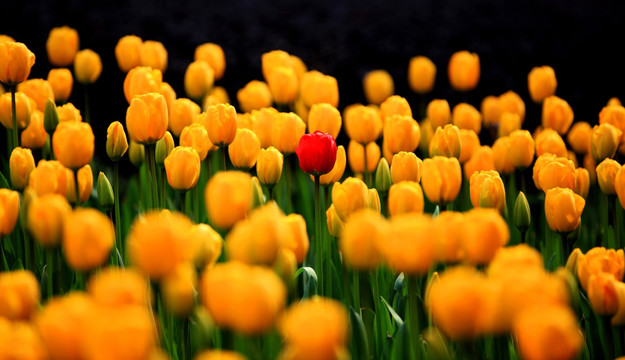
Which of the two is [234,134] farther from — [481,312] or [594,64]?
[594,64]

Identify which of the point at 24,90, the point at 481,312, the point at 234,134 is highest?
the point at 24,90

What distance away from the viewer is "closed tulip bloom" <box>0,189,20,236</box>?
5.78 ft

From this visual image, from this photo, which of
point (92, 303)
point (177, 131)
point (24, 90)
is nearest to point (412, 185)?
point (92, 303)

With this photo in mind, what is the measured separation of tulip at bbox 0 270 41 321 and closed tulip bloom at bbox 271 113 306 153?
3.69ft

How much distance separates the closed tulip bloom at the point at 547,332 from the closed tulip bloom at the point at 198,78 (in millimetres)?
2060

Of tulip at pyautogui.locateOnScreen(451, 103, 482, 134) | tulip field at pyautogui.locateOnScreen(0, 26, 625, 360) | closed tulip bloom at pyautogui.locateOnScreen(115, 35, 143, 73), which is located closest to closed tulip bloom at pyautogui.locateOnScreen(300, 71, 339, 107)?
tulip field at pyautogui.locateOnScreen(0, 26, 625, 360)

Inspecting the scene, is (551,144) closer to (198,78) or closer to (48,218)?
→ (198,78)

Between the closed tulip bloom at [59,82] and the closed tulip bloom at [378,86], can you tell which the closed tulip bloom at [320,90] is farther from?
the closed tulip bloom at [59,82]

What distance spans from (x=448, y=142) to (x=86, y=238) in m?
1.35

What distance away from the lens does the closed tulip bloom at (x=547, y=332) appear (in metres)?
1.08

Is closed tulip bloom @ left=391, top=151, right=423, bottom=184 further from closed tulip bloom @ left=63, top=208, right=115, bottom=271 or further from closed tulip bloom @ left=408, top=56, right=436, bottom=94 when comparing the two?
closed tulip bloom @ left=408, top=56, right=436, bottom=94

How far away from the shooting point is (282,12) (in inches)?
176

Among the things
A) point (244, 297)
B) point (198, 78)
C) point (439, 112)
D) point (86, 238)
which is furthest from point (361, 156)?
point (244, 297)

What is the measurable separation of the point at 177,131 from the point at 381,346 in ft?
3.39
